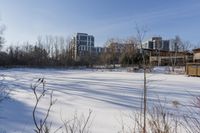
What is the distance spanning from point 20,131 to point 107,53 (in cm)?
5609

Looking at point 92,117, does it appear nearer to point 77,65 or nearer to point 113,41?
point 77,65

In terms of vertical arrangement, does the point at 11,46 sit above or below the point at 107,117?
above

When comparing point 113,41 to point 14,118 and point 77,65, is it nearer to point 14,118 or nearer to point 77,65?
point 77,65

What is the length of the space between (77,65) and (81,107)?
48.6m

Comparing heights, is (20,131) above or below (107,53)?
below

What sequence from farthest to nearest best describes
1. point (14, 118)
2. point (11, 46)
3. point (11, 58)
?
point (11, 46)
point (11, 58)
point (14, 118)

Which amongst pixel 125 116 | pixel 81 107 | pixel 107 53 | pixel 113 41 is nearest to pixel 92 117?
pixel 125 116

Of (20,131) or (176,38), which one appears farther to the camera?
(176,38)

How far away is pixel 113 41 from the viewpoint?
65688 mm

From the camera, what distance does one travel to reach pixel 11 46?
60844mm

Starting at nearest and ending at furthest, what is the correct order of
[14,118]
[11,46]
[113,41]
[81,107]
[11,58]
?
1. [14,118]
2. [81,107]
3. [11,58]
4. [11,46]
5. [113,41]

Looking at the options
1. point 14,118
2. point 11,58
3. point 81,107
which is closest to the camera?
point 14,118

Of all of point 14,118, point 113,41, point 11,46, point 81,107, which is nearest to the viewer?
point 14,118

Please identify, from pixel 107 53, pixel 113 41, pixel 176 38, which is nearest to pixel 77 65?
pixel 107 53
